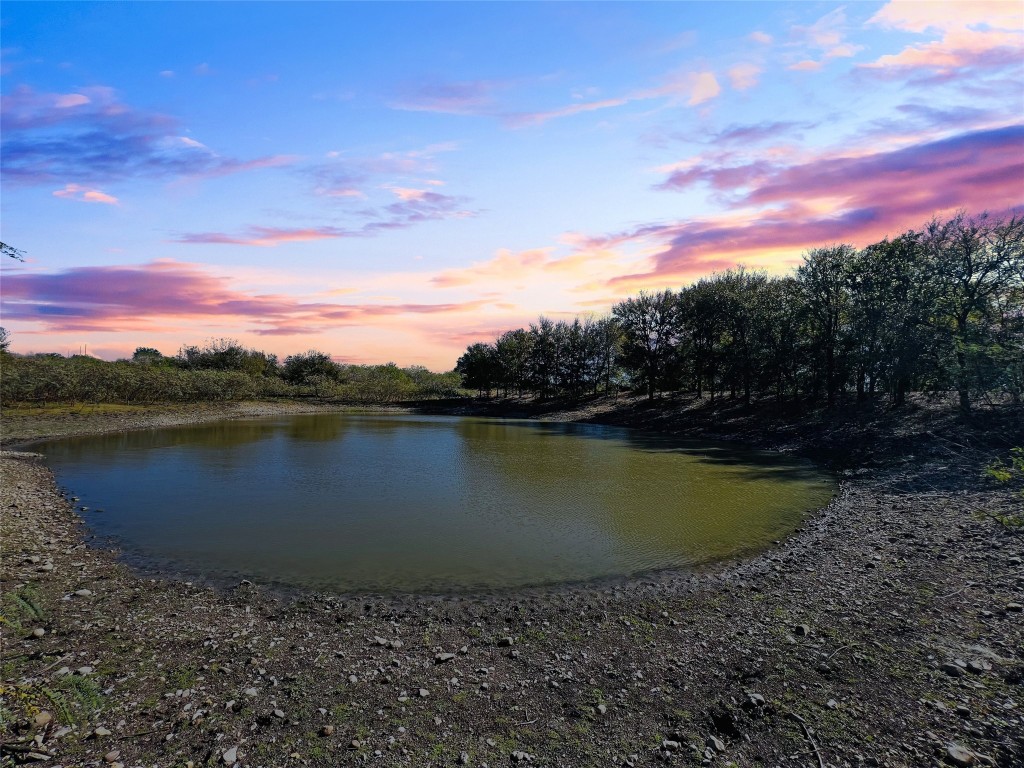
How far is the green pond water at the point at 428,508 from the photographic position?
1356 cm

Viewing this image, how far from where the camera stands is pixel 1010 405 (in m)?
31.1

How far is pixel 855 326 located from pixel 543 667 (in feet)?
143

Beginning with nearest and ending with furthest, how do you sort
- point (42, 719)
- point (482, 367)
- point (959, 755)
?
point (959, 755) < point (42, 719) < point (482, 367)

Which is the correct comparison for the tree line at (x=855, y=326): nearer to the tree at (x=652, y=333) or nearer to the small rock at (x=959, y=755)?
the tree at (x=652, y=333)

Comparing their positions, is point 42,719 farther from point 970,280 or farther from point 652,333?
point 652,333

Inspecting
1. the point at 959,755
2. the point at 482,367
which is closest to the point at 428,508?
the point at 959,755

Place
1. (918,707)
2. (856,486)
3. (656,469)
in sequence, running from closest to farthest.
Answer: (918,707), (856,486), (656,469)

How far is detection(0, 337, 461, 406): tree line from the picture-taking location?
59688 mm

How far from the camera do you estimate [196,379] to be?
7938cm

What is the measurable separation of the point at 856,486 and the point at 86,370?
80668mm

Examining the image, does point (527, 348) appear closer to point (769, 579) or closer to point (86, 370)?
point (86, 370)

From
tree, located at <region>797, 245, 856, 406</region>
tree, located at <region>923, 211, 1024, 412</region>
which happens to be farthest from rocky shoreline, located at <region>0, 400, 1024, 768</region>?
tree, located at <region>797, 245, 856, 406</region>

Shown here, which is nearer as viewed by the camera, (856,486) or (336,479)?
(856,486)

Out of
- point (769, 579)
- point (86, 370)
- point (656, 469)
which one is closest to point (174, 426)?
point (86, 370)
